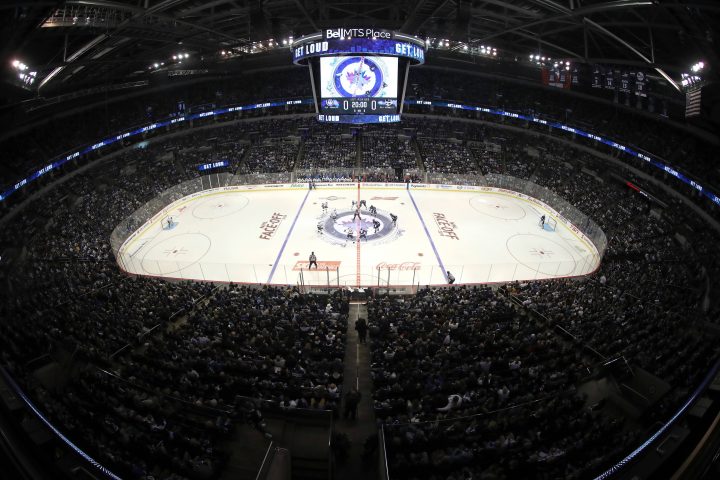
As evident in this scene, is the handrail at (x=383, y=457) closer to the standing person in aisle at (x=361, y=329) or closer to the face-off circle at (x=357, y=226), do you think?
the standing person in aisle at (x=361, y=329)

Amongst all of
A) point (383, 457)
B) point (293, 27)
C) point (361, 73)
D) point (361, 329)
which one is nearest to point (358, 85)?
point (361, 73)

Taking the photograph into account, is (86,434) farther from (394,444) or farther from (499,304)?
(499,304)

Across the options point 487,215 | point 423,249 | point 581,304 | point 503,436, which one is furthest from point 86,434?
point 487,215

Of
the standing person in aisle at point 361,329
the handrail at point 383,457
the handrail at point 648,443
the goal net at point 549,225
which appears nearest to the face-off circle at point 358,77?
the goal net at point 549,225

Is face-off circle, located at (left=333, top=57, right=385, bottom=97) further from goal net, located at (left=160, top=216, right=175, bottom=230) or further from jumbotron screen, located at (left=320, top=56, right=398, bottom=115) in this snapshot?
goal net, located at (left=160, top=216, right=175, bottom=230)

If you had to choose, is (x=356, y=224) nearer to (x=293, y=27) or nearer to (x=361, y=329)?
(x=361, y=329)
